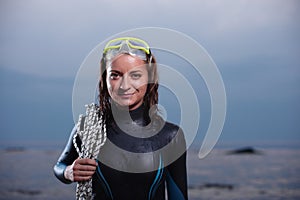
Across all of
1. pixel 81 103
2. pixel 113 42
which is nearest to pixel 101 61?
pixel 113 42

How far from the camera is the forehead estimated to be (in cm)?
188

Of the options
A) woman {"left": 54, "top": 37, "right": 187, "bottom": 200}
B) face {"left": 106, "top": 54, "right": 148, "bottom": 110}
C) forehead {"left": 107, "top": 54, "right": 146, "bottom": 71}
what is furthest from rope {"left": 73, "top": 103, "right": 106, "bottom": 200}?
forehead {"left": 107, "top": 54, "right": 146, "bottom": 71}

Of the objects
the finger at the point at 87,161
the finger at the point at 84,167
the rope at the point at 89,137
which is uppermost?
the rope at the point at 89,137

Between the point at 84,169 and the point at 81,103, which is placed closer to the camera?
the point at 84,169

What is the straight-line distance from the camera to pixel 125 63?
6.15ft

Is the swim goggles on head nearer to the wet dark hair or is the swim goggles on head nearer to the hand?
the wet dark hair

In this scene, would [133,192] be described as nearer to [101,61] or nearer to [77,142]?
[77,142]

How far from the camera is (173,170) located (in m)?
1.90

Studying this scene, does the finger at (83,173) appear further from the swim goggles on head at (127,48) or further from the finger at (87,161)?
the swim goggles on head at (127,48)

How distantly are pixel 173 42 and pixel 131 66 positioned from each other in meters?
0.28

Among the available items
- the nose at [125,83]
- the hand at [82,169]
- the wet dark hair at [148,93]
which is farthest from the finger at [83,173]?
the nose at [125,83]

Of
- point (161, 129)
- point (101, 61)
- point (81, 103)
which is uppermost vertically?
point (101, 61)

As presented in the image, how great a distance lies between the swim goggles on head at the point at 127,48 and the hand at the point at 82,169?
0.51m

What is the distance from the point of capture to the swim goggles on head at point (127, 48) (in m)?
1.90
